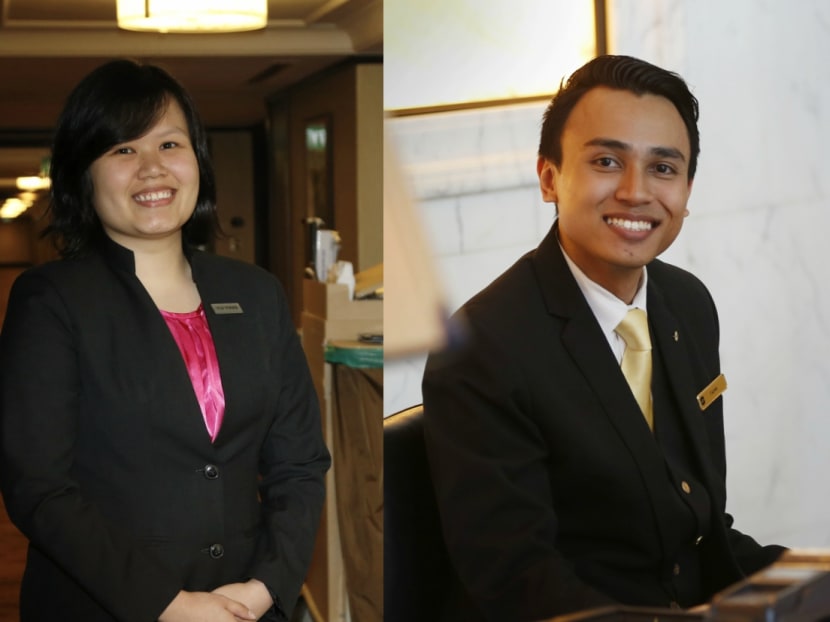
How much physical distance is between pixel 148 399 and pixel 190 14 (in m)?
3.89

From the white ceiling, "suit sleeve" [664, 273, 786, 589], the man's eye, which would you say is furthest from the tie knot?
the white ceiling

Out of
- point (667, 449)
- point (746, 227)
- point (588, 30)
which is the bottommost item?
point (667, 449)

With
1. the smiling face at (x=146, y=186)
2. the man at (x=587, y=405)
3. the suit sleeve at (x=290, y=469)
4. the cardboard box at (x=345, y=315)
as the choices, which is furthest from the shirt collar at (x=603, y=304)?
the cardboard box at (x=345, y=315)

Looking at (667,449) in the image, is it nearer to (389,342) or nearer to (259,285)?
(389,342)

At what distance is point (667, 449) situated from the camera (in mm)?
1679

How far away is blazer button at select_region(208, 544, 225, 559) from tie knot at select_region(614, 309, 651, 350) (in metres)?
0.72

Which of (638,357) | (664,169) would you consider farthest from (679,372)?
(664,169)

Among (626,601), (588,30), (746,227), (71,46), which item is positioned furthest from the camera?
(71,46)

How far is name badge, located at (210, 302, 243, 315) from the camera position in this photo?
1907 mm

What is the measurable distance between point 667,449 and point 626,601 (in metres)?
0.23

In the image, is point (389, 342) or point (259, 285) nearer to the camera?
point (389, 342)

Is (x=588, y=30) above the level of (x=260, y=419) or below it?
above

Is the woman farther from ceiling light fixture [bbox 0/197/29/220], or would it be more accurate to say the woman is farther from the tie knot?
ceiling light fixture [bbox 0/197/29/220]

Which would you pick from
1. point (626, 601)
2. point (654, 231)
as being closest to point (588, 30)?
point (654, 231)
